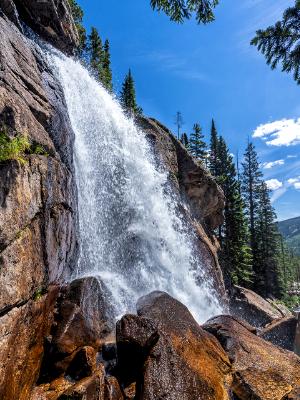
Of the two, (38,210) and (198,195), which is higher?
(198,195)

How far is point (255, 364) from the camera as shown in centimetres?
728

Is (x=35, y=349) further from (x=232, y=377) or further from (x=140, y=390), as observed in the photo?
(x=232, y=377)

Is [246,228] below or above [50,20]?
below

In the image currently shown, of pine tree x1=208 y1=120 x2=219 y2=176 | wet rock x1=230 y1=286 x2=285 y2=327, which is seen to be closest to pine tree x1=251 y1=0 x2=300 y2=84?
wet rock x1=230 y1=286 x2=285 y2=327

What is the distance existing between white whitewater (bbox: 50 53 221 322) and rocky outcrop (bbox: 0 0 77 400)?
4.65 m

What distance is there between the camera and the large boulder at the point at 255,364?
6047 mm

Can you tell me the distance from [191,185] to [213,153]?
22.7 m

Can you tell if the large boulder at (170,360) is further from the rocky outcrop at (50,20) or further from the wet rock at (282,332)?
the rocky outcrop at (50,20)

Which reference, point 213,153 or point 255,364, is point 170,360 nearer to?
point 255,364

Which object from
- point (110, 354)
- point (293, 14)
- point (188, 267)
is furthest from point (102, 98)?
point (110, 354)

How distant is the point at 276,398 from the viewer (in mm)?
5836

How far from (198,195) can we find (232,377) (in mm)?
19280

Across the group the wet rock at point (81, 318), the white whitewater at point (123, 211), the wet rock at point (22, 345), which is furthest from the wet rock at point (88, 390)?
the white whitewater at point (123, 211)

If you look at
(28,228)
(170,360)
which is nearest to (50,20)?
(28,228)
